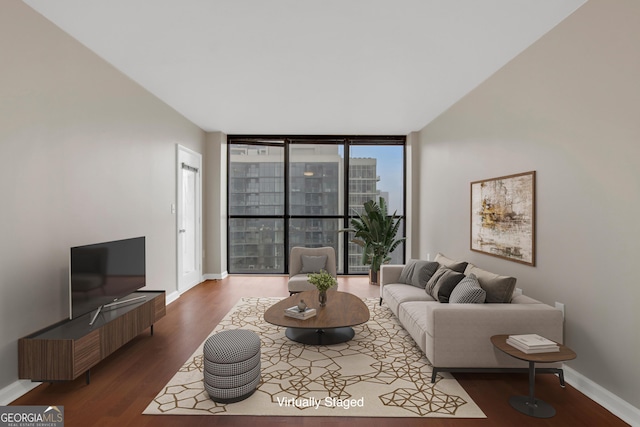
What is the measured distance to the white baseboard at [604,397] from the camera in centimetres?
221

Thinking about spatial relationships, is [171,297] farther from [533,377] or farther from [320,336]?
[533,377]

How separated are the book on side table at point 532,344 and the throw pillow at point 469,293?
53 cm

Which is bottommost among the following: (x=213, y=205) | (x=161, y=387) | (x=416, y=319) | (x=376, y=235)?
(x=161, y=387)

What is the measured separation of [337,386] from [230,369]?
2.78ft

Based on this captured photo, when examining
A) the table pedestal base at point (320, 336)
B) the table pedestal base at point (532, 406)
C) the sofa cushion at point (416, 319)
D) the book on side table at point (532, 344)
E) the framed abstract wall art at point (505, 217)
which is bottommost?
the table pedestal base at point (532, 406)

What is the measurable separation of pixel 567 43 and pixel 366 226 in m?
4.13

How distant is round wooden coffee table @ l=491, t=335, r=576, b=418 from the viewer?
2.26 meters

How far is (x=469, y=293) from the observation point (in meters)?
3.01

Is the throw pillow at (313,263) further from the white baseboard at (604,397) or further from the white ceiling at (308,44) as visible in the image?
the white baseboard at (604,397)

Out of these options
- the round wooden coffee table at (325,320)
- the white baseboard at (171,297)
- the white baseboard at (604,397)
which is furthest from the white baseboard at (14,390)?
the white baseboard at (604,397)

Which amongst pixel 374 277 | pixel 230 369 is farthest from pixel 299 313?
pixel 374 277

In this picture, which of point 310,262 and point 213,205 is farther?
point 213,205

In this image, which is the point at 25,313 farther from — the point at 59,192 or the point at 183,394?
the point at 183,394

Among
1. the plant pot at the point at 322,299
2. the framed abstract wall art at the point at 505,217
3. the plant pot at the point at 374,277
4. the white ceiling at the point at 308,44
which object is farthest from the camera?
the plant pot at the point at 374,277
